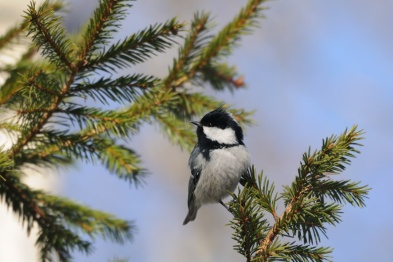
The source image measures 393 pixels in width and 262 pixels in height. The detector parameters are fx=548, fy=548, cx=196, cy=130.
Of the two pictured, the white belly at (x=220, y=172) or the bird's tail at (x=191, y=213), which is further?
the bird's tail at (x=191, y=213)

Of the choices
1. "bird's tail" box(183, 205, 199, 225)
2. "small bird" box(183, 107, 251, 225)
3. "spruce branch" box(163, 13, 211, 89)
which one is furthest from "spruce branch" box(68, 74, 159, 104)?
"bird's tail" box(183, 205, 199, 225)

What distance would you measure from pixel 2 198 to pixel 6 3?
2636mm

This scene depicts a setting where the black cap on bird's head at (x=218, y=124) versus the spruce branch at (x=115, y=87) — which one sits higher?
the black cap on bird's head at (x=218, y=124)

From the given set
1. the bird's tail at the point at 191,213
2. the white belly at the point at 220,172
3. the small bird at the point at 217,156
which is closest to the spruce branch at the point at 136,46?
the small bird at the point at 217,156

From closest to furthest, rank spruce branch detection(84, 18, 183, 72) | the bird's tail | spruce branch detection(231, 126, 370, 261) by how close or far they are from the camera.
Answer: spruce branch detection(231, 126, 370, 261) < spruce branch detection(84, 18, 183, 72) < the bird's tail

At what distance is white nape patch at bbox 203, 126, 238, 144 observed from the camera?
3.30 meters

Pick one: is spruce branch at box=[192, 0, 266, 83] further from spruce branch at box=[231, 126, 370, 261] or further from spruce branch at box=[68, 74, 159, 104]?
spruce branch at box=[231, 126, 370, 261]

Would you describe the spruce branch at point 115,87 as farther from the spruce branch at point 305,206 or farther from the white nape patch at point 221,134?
the white nape patch at point 221,134

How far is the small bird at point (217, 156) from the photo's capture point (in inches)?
126

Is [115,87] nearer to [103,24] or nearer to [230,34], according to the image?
[103,24]

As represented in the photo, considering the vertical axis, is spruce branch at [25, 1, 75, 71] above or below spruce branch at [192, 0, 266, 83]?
below

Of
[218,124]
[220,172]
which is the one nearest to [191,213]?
[220,172]

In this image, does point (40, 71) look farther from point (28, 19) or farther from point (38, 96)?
point (28, 19)

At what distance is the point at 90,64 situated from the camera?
6.98 feet
